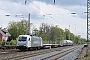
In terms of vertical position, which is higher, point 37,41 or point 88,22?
point 88,22

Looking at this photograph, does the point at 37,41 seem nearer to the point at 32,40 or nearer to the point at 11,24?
the point at 32,40

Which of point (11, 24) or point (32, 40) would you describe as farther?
point (11, 24)

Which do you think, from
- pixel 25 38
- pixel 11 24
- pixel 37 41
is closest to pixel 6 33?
pixel 11 24

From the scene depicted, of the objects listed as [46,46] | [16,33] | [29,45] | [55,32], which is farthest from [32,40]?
[55,32]

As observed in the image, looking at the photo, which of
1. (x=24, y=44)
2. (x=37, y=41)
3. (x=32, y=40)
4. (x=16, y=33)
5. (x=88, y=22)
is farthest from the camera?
(x=16, y=33)

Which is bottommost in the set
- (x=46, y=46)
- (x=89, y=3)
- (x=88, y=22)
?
(x=46, y=46)

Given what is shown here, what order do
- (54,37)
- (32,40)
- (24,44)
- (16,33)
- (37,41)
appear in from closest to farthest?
(24,44) → (32,40) → (37,41) → (16,33) → (54,37)

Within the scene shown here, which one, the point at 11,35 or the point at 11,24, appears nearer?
the point at 11,35

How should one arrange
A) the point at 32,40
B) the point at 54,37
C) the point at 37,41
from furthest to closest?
the point at 54,37 < the point at 37,41 < the point at 32,40

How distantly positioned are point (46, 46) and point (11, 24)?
60014 mm

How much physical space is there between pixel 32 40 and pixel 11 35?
218 ft

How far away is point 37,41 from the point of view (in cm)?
5191

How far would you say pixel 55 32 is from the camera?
12000 cm

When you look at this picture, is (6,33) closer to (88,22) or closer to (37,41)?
(37,41)
